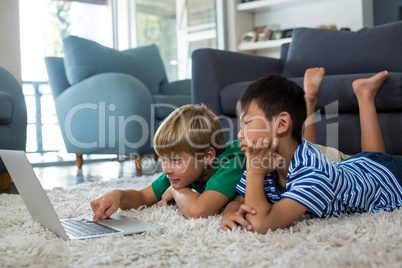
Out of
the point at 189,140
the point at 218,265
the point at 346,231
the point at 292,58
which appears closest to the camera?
the point at 218,265

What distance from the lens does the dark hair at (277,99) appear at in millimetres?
1059

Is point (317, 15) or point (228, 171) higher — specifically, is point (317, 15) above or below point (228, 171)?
above

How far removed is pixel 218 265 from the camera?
0.72 metres

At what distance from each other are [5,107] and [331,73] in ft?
5.32

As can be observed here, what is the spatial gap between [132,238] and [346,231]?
1.44ft

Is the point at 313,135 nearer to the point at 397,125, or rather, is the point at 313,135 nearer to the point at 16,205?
the point at 397,125

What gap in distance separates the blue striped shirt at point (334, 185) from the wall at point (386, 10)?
3.11 m

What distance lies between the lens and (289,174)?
1.04 m

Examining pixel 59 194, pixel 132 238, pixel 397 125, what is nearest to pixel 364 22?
pixel 397 125

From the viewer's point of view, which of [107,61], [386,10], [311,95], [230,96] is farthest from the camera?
[386,10]

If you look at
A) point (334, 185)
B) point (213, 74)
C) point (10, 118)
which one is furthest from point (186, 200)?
point (10, 118)

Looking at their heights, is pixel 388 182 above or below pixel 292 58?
below

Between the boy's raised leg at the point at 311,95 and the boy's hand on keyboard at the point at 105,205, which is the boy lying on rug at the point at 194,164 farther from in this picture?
the boy's raised leg at the point at 311,95

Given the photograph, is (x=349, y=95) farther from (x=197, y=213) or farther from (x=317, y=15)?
(x=317, y=15)
